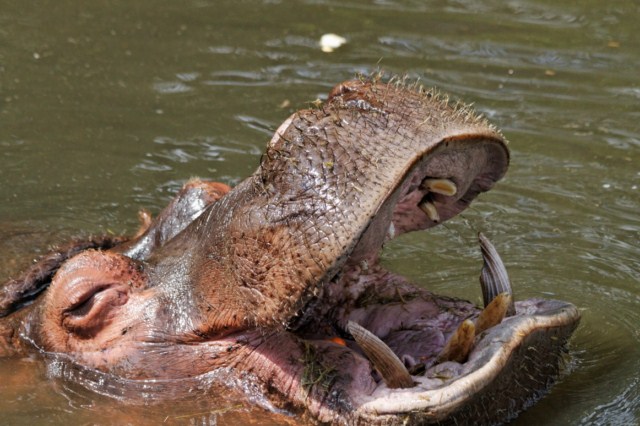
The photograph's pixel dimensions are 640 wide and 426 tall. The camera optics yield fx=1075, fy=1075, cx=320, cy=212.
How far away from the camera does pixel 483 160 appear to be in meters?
4.20

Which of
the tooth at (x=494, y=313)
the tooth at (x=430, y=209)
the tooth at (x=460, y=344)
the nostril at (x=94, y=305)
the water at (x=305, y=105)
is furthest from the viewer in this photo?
the water at (x=305, y=105)

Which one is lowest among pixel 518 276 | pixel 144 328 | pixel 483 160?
pixel 518 276

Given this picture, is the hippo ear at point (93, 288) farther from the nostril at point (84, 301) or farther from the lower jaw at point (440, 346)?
the lower jaw at point (440, 346)

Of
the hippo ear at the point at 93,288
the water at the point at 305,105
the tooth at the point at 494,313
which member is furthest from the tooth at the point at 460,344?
the hippo ear at the point at 93,288

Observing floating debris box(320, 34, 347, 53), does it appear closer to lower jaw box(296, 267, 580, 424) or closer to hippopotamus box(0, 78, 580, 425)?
hippopotamus box(0, 78, 580, 425)

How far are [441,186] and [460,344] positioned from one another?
61cm

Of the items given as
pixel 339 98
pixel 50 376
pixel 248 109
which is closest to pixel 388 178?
pixel 339 98

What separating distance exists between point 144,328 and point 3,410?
2.20 ft

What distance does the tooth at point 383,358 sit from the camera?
371cm

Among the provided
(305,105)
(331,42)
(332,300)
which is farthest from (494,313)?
(331,42)

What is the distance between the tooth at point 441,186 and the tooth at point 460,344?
53cm

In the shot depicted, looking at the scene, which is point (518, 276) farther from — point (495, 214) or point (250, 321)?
point (250, 321)

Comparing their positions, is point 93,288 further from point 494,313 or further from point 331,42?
point 331,42

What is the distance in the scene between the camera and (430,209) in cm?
422
